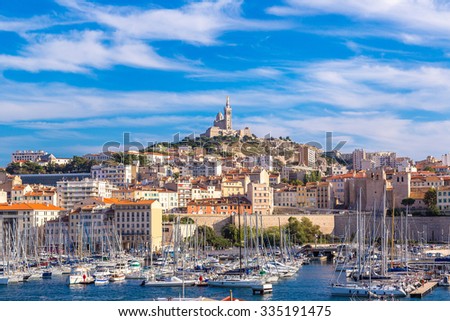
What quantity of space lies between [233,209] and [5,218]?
12995 millimetres

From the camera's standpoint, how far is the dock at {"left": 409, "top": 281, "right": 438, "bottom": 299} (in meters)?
22.6

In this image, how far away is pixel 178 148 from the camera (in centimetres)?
8819

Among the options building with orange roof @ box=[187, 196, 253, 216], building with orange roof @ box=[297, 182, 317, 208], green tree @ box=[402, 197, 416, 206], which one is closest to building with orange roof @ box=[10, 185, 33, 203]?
building with orange roof @ box=[187, 196, 253, 216]

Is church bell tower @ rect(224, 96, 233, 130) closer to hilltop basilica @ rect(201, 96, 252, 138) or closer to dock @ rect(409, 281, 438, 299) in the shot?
hilltop basilica @ rect(201, 96, 252, 138)

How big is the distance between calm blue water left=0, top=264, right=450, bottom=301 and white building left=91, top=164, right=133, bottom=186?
116 ft

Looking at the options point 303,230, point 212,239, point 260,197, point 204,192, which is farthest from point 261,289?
point 204,192

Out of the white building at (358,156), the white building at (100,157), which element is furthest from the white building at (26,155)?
the white building at (358,156)

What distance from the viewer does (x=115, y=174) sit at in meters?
65.5

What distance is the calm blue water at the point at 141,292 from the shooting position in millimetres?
23484

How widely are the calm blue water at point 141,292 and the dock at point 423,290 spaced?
15 centimetres

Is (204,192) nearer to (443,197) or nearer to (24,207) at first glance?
(24,207)

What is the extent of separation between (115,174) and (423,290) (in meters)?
44.4
